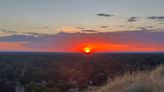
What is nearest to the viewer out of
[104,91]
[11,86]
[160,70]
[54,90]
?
[104,91]

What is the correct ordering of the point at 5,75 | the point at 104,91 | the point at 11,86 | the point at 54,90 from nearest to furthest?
the point at 104,91
the point at 54,90
the point at 11,86
the point at 5,75

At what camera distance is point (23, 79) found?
82.7 ft

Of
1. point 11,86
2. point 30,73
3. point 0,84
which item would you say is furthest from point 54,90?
point 30,73

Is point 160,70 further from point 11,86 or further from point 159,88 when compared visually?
point 11,86

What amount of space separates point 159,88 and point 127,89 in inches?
32.4

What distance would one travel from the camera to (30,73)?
30219 mm

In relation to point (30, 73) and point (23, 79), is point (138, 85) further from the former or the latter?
point (30, 73)

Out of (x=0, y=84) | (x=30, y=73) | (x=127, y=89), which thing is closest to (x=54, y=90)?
(x=0, y=84)

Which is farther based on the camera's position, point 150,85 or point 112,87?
point 112,87

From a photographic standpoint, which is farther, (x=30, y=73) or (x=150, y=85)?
(x=30, y=73)

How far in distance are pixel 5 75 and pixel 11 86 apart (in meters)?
6.04

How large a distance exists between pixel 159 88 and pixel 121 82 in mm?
1861

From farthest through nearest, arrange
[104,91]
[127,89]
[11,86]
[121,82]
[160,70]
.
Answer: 1. [11,86]
2. [160,70]
3. [121,82]
4. [104,91]
5. [127,89]

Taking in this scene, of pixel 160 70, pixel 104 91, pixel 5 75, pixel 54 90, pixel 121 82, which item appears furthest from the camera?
pixel 5 75
